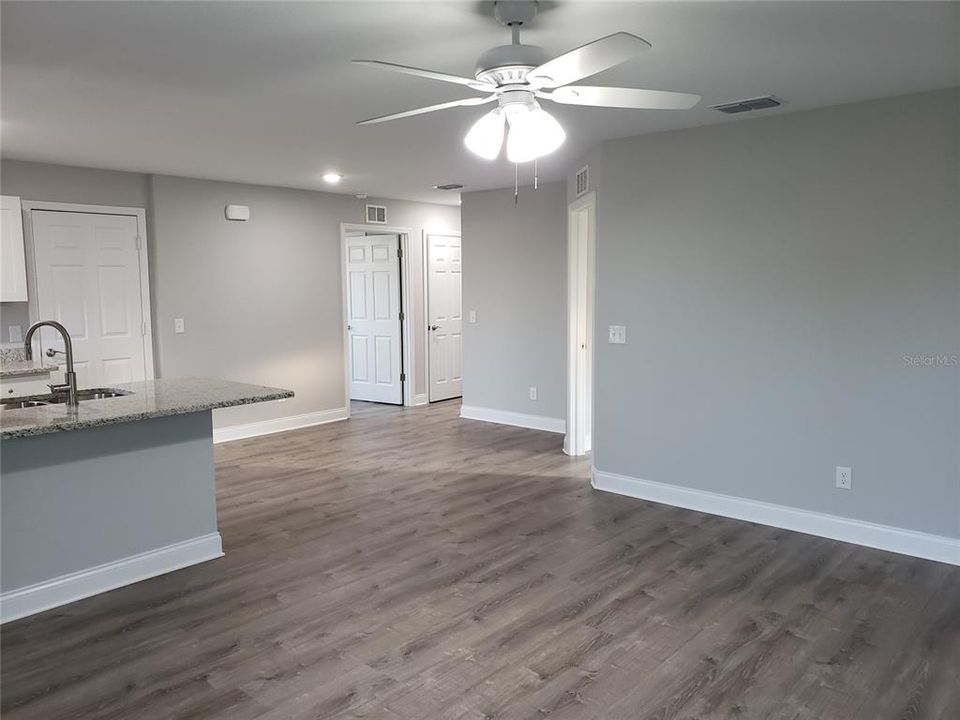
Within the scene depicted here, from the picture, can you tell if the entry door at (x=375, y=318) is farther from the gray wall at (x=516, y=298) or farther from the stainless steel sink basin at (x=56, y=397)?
the stainless steel sink basin at (x=56, y=397)

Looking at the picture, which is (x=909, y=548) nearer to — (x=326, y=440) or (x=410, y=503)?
(x=410, y=503)

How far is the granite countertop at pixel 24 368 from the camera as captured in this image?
4.61 meters

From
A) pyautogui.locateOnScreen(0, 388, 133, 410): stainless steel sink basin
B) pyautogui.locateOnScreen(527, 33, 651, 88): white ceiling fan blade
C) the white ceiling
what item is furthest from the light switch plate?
pyautogui.locateOnScreen(0, 388, 133, 410): stainless steel sink basin

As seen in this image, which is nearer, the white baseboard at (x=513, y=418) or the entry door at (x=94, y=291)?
the entry door at (x=94, y=291)

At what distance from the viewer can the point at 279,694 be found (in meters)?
2.47

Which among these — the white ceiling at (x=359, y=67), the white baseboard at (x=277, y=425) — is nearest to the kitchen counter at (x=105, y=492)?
the white ceiling at (x=359, y=67)

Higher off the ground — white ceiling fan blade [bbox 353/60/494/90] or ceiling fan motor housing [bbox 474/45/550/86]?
ceiling fan motor housing [bbox 474/45/550/86]

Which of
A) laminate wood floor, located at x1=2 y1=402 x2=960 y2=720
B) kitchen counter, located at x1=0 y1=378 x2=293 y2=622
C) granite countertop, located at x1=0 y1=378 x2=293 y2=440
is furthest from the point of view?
kitchen counter, located at x1=0 y1=378 x2=293 y2=622

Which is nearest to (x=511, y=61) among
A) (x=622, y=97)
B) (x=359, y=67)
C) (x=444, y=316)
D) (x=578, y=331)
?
(x=622, y=97)

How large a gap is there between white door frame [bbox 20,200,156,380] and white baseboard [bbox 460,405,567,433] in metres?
3.08

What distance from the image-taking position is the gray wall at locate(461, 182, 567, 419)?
647cm

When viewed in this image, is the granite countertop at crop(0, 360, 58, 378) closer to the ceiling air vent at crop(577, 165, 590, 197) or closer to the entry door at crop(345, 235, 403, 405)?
the entry door at crop(345, 235, 403, 405)

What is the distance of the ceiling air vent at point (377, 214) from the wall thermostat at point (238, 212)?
1.42 metres

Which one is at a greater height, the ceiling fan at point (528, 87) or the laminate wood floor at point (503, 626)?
the ceiling fan at point (528, 87)
